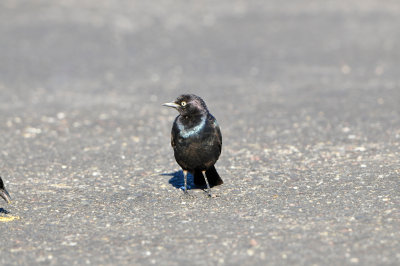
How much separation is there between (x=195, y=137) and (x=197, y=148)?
12 centimetres

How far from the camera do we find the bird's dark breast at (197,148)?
22.3ft

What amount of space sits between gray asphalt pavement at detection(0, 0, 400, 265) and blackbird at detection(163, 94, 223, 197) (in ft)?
1.31

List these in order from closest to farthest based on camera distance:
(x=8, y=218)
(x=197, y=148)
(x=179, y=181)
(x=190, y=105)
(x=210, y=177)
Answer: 1. (x=8, y=218)
2. (x=197, y=148)
3. (x=190, y=105)
4. (x=210, y=177)
5. (x=179, y=181)

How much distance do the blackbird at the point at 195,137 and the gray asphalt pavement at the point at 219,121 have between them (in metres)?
0.40

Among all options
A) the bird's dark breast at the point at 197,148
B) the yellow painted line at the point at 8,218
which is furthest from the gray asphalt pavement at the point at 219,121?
the bird's dark breast at the point at 197,148

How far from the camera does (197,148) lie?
6777 mm

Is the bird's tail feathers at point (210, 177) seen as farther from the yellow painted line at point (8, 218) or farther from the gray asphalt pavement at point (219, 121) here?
the yellow painted line at point (8, 218)

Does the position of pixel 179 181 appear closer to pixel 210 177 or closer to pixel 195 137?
pixel 210 177

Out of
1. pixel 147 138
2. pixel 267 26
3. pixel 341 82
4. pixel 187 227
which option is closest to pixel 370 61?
pixel 341 82

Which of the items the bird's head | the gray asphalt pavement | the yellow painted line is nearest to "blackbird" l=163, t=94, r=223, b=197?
the bird's head

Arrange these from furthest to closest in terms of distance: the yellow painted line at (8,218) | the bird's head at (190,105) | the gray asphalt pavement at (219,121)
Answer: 1. the bird's head at (190,105)
2. the yellow painted line at (8,218)
3. the gray asphalt pavement at (219,121)

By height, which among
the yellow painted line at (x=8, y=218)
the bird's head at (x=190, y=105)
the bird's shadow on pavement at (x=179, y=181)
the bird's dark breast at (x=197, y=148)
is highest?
the bird's head at (x=190, y=105)

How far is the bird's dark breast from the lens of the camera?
6.79 metres

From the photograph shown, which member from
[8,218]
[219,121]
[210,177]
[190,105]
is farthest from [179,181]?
[219,121]
